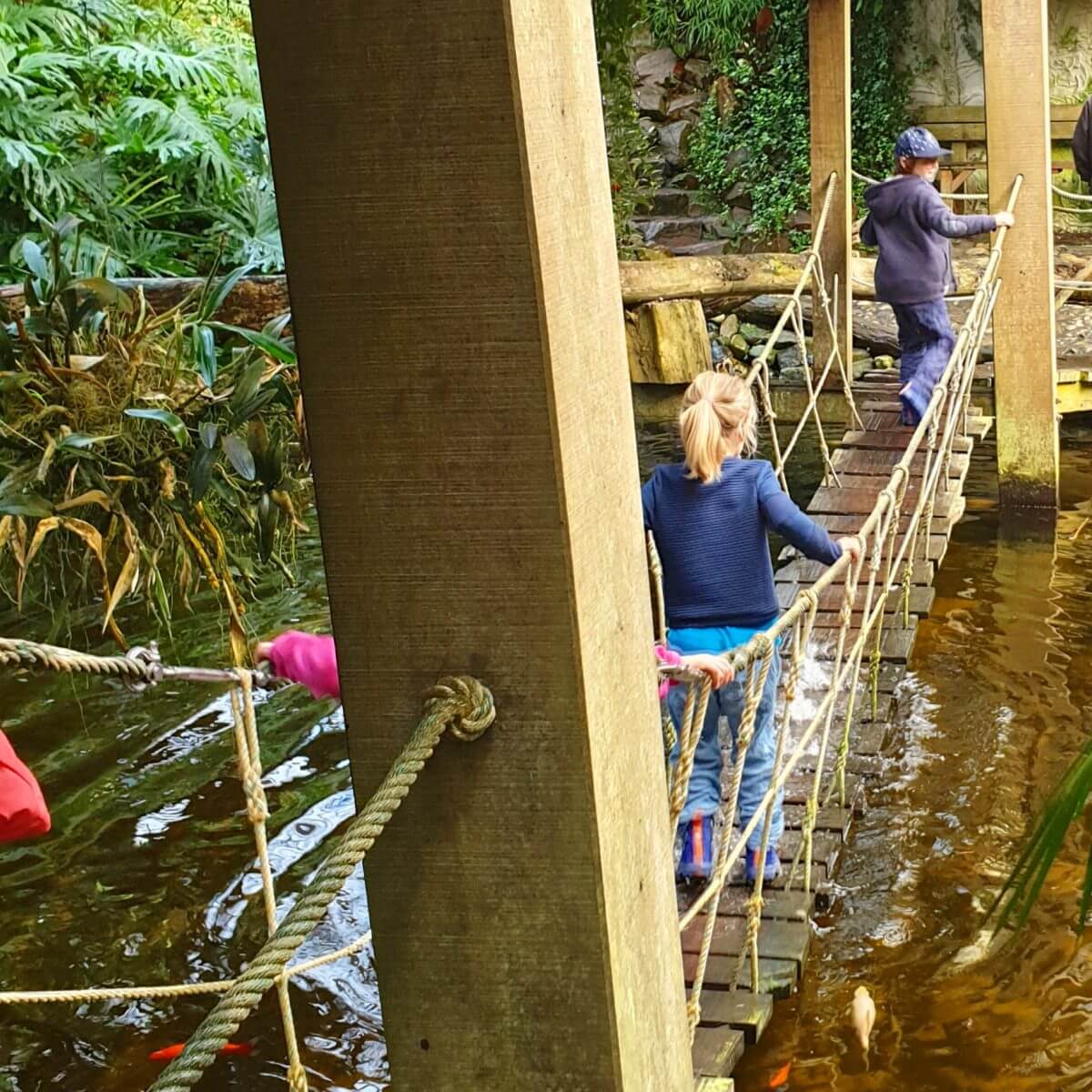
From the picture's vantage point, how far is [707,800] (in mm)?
2953

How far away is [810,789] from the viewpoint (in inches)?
126

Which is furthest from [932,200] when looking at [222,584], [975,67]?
[975,67]

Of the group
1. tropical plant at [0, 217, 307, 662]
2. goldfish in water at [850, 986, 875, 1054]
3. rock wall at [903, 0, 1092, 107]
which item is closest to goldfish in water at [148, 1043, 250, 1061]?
tropical plant at [0, 217, 307, 662]

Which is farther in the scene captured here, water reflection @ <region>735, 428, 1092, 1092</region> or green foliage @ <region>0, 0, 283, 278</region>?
green foliage @ <region>0, 0, 283, 278</region>

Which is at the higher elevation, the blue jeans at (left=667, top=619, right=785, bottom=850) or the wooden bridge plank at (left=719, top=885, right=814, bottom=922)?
the blue jeans at (left=667, top=619, right=785, bottom=850)

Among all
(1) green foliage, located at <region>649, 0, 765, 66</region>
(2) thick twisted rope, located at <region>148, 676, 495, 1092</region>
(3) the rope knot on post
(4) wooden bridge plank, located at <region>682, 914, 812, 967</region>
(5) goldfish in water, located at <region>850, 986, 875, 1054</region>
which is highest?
(1) green foliage, located at <region>649, 0, 765, 66</region>

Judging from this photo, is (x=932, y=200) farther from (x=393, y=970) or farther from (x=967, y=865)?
(x=393, y=970)

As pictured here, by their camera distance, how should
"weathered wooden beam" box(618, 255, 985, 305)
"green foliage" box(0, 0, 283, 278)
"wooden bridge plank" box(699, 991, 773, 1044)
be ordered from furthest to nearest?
"weathered wooden beam" box(618, 255, 985, 305), "green foliage" box(0, 0, 283, 278), "wooden bridge plank" box(699, 991, 773, 1044)

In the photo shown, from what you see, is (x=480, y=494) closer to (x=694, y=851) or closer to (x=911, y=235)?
(x=694, y=851)

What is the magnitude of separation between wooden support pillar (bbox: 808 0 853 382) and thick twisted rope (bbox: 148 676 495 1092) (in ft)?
16.2

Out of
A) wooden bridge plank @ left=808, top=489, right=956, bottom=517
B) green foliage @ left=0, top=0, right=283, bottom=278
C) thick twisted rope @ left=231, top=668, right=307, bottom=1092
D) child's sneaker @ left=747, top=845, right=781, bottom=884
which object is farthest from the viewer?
green foliage @ left=0, top=0, right=283, bottom=278

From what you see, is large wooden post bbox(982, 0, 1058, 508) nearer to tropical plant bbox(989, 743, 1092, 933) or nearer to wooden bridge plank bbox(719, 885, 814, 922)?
wooden bridge plank bbox(719, 885, 814, 922)

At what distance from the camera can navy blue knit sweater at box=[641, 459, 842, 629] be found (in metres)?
2.79

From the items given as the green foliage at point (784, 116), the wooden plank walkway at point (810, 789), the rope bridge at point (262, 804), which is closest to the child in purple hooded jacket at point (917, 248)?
the wooden plank walkway at point (810, 789)
